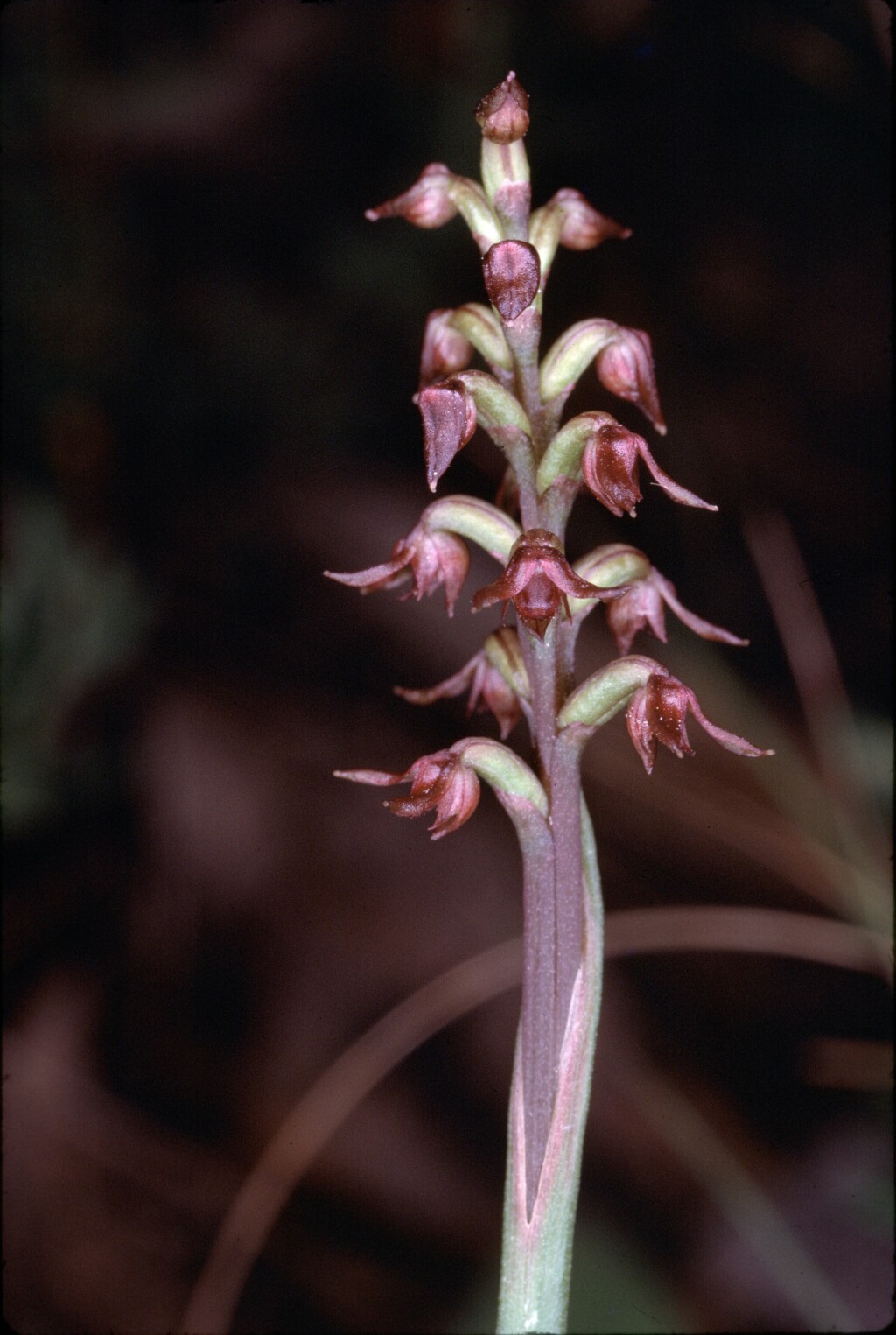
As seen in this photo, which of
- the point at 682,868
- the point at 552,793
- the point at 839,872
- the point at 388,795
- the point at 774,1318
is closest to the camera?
the point at 552,793

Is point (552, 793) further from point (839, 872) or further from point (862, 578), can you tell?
point (862, 578)

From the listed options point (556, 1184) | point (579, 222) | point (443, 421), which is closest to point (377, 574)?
point (443, 421)

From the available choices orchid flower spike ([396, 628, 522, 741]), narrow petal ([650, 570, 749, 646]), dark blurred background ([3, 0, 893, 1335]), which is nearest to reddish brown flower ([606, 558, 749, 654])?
narrow petal ([650, 570, 749, 646])

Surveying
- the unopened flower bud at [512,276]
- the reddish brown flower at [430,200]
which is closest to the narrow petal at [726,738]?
the unopened flower bud at [512,276]

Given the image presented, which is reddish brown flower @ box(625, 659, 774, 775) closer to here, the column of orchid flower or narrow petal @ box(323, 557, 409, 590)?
the column of orchid flower

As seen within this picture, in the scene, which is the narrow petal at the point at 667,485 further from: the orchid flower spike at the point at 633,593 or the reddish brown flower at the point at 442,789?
the reddish brown flower at the point at 442,789

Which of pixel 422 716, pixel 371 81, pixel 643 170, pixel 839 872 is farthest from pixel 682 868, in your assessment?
pixel 371 81
